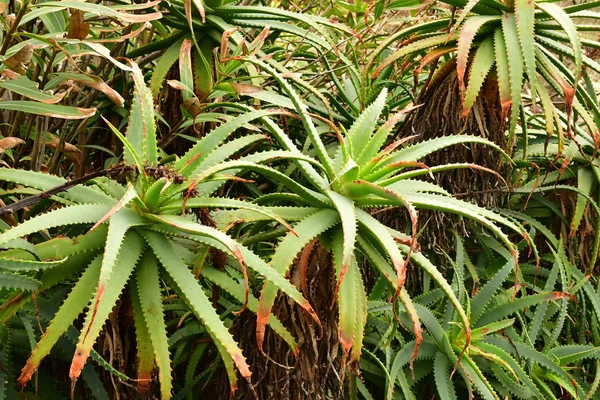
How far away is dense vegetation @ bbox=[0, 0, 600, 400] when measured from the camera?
1.04m

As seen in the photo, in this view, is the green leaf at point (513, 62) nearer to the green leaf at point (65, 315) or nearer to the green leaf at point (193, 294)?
the green leaf at point (193, 294)

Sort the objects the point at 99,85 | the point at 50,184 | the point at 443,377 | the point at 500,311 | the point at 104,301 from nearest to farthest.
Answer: the point at 104,301
the point at 50,184
the point at 99,85
the point at 443,377
the point at 500,311

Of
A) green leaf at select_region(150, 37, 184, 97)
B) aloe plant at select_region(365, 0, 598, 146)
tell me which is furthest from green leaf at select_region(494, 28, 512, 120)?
green leaf at select_region(150, 37, 184, 97)

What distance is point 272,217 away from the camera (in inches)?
41.1

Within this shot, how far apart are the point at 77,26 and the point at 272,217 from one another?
1.66 feet

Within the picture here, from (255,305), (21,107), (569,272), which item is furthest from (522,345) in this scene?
(21,107)

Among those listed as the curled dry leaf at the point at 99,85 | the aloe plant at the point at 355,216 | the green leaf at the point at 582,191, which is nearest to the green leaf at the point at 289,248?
the aloe plant at the point at 355,216

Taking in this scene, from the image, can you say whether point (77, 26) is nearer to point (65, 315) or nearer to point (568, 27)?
point (65, 315)

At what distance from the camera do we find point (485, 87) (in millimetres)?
1764

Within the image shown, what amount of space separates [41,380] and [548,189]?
61.1 inches

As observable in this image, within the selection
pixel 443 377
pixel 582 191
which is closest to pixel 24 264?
pixel 443 377

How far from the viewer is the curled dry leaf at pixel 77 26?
1.21 metres

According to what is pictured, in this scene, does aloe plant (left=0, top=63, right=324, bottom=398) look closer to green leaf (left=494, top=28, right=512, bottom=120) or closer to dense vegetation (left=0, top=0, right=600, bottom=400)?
dense vegetation (left=0, top=0, right=600, bottom=400)

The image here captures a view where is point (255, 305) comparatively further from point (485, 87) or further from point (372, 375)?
point (485, 87)
